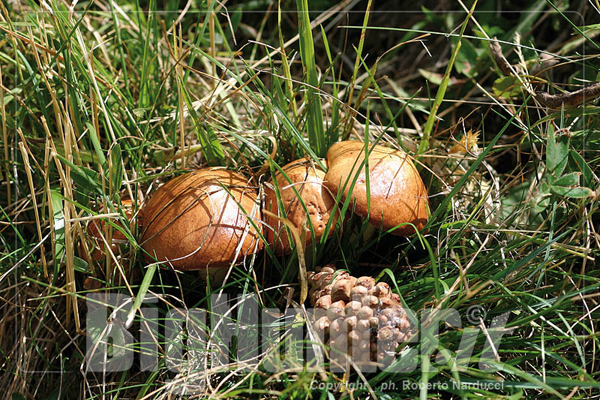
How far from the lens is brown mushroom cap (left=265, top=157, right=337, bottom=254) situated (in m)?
1.47

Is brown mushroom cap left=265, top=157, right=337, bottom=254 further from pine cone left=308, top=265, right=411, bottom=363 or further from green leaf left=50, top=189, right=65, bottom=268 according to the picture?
green leaf left=50, top=189, right=65, bottom=268

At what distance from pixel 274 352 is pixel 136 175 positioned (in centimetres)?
78

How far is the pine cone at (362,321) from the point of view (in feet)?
4.30

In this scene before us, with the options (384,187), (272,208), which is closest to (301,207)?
(272,208)

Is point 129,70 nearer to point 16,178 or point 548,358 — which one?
point 16,178

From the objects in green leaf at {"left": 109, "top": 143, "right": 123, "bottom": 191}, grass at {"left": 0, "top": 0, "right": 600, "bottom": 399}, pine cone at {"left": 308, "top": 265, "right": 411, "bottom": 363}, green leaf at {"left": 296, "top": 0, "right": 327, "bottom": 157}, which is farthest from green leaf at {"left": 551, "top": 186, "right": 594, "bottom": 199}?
green leaf at {"left": 109, "top": 143, "right": 123, "bottom": 191}

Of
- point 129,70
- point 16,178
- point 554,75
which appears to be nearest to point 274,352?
point 16,178

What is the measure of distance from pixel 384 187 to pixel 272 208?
0.33m

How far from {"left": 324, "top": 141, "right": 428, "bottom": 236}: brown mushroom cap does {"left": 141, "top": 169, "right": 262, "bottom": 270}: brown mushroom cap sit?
28 cm

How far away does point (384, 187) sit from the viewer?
1.46 meters

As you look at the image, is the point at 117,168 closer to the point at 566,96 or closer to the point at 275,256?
the point at 275,256

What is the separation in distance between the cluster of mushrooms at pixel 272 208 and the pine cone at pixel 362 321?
195 millimetres

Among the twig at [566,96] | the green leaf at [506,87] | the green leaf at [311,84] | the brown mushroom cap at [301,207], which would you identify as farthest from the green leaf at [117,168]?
the green leaf at [506,87]

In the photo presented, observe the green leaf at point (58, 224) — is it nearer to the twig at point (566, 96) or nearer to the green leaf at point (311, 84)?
the green leaf at point (311, 84)
